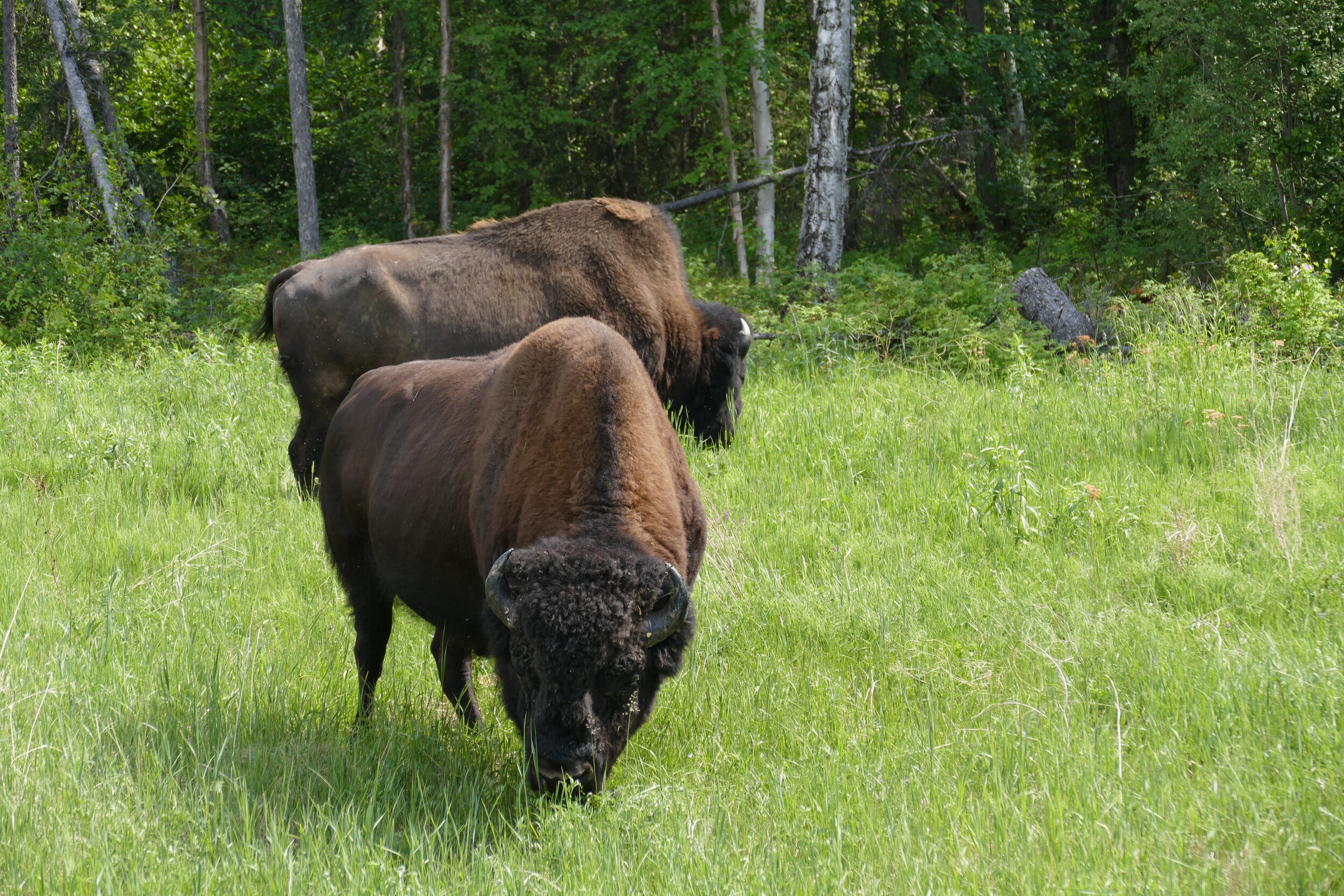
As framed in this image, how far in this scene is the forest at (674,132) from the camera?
1441 centimetres

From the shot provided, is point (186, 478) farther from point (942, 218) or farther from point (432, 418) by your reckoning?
point (942, 218)

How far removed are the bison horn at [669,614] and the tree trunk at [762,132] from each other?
1526 cm

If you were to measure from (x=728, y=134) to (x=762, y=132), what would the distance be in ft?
2.56

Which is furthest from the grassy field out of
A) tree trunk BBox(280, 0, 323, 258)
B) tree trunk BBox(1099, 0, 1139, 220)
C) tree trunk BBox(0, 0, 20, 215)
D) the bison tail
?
tree trunk BBox(0, 0, 20, 215)

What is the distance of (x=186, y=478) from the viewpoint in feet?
27.1

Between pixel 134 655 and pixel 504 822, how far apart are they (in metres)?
2.17


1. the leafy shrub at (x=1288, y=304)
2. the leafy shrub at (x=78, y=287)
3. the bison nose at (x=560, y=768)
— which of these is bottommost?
the leafy shrub at (x=78, y=287)

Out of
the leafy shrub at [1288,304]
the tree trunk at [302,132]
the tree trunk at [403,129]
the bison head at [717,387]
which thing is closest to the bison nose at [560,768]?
the bison head at [717,387]

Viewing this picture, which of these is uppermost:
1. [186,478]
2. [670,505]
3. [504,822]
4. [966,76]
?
[966,76]

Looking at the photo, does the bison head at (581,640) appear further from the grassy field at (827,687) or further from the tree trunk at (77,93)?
the tree trunk at (77,93)

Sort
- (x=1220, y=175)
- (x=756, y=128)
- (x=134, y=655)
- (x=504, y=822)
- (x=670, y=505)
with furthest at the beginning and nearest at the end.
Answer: (x=756, y=128) < (x=1220, y=175) < (x=134, y=655) < (x=670, y=505) < (x=504, y=822)

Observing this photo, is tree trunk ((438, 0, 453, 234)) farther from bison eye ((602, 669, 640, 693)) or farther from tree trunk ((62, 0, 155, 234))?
bison eye ((602, 669, 640, 693))

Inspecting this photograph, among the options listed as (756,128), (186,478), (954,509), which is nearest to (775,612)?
(954,509)

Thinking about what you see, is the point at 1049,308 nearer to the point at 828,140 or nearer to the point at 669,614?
the point at 828,140
